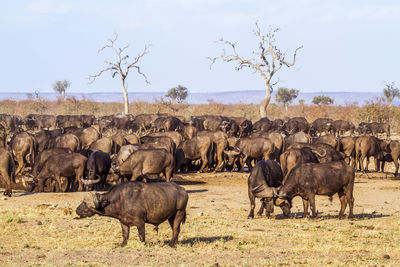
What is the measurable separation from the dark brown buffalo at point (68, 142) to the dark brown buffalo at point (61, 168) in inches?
212

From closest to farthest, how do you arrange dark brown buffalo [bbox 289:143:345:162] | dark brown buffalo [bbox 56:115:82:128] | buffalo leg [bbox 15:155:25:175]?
dark brown buffalo [bbox 289:143:345:162] → buffalo leg [bbox 15:155:25:175] → dark brown buffalo [bbox 56:115:82:128]

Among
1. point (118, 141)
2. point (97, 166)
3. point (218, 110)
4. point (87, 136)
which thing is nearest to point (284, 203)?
point (97, 166)

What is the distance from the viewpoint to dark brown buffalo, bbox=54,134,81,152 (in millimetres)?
23922

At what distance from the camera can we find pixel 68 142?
24.0 metres

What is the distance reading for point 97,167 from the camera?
18.4m

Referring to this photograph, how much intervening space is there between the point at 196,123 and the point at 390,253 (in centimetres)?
3050

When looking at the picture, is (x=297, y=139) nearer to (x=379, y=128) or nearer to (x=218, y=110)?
(x=379, y=128)

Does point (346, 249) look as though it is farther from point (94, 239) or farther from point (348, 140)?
point (348, 140)

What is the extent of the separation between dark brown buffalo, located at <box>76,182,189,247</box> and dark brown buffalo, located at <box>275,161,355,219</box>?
13.8ft

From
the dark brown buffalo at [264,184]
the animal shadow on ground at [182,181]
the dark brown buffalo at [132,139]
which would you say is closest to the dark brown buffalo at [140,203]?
the dark brown buffalo at [264,184]

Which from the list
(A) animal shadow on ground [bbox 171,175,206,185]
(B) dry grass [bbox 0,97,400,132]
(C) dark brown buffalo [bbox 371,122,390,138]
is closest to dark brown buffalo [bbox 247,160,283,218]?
(A) animal shadow on ground [bbox 171,175,206,185]

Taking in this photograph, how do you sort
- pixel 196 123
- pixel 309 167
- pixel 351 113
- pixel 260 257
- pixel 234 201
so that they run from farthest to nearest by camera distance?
pixel 351 113 → pixel 196 123 → pixel 234 201 → pixel 309 167 → pixel 260 257

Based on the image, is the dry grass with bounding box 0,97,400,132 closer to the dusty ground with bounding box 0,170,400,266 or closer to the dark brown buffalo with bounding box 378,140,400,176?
the dark brown buffalo with bounding box 378,140,400,176

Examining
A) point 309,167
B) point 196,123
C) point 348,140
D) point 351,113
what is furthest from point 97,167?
point 351,113
